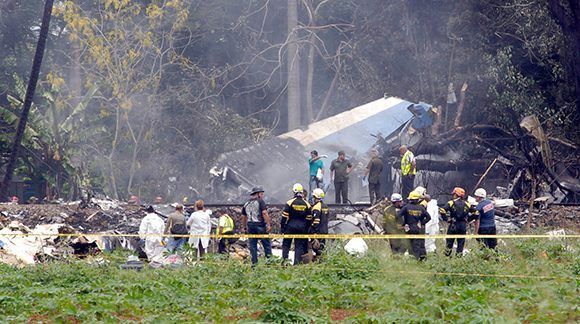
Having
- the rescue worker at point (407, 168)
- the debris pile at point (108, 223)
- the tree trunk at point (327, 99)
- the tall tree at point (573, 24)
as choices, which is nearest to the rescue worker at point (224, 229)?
the debris pile at point (108, 223)

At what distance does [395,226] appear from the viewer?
688 inches

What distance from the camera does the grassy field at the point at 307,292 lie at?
1043cm

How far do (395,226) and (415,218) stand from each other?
17.0 inches

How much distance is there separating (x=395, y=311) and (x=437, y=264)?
4677 millimetres

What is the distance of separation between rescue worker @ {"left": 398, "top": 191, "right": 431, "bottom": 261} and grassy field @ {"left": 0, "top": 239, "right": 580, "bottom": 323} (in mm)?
1374

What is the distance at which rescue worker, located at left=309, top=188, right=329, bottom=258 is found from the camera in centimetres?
1823

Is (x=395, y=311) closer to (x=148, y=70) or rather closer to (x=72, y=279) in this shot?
(x=72, y=279)

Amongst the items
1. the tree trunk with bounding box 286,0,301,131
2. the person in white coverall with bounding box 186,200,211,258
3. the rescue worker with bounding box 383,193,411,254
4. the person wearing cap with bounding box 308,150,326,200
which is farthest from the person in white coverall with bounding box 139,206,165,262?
the tree trunk with bounding box 286,0,301,131

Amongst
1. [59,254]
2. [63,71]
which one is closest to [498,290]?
[59,254]

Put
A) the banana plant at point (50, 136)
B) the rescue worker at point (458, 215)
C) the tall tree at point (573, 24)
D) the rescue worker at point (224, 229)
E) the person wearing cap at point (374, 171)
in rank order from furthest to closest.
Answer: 1. the banana plant at point (50, 136)
2. the person wearing cap at point (374, 171)
3. the tall tree at point (573, 24)
4. the rescue worker at point (224, 229)
5. the rescue worker at point (458, 215)

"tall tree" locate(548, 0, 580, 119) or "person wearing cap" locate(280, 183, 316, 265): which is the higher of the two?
"tall tree" locate(548, 0, 580, 119)

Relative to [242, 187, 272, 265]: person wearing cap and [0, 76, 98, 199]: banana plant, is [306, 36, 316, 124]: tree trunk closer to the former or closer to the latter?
[0, 76, 98, 199]: banana plant

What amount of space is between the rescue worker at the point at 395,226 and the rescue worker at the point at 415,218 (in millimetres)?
108

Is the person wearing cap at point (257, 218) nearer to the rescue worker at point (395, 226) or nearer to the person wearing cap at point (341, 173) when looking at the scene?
the rescue worker at point (395, 226)
